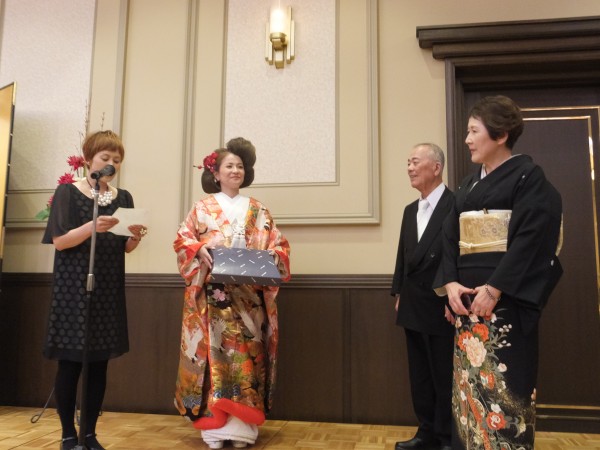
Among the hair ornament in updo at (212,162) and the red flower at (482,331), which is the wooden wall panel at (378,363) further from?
the red flower at (482,331)

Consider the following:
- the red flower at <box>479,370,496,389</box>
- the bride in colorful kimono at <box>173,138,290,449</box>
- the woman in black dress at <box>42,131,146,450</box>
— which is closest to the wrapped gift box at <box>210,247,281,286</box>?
the bride in colorful kimono at <box>173,138,290,449</box>

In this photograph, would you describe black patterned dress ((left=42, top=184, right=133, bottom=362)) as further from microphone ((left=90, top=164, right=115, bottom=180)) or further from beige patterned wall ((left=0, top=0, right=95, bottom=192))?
beige patterned wall ((left=0, top=0, right=95, bottom=192))

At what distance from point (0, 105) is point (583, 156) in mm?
3546

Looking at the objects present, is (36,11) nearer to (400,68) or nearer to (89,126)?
(89,126)

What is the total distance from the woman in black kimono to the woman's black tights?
1.46m

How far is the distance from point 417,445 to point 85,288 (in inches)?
62.8

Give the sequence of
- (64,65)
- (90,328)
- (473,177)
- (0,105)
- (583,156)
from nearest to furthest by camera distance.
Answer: (473,177)
(90,328)
(583,156)
(0,105)
(64,65)

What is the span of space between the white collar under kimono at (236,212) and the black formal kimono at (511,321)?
3.96ft

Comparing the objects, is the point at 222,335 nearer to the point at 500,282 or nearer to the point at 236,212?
the point at 236,212

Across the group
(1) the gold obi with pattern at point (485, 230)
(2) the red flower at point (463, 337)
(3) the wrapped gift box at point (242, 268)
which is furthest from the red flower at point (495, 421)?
(3) the wrapped gift box at point (242, 268)

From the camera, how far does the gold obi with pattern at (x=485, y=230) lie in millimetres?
1823

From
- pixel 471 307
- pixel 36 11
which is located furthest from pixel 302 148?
pixel 36 11

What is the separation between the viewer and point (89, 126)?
3.67 meters

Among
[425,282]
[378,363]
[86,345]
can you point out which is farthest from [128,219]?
[378,363]
